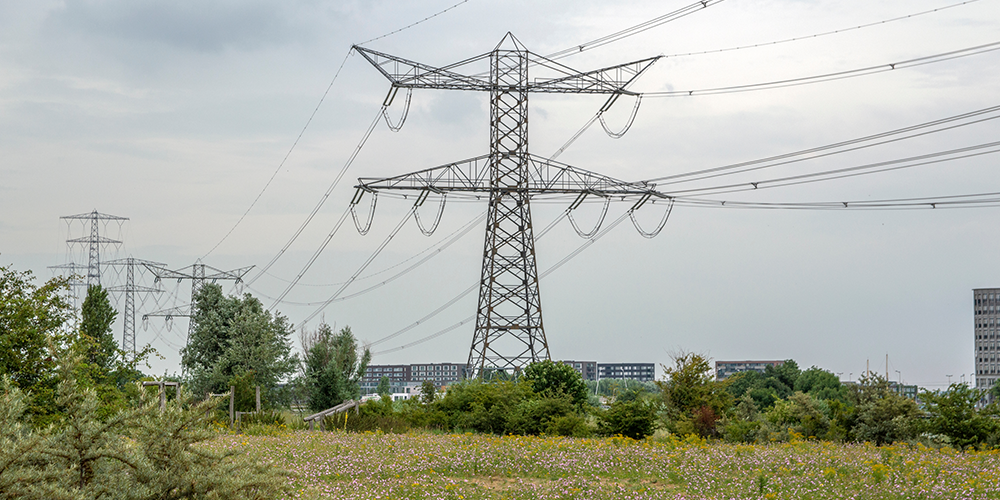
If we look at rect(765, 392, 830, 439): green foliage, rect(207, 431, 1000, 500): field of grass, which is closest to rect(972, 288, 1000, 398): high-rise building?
rect(765, 392, 830, 439): green foliage

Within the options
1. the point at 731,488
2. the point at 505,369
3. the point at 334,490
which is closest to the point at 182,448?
the point at 334,490

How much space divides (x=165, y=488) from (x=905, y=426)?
630 inches

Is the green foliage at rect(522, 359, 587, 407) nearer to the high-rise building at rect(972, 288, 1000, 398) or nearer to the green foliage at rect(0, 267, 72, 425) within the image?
the green foliage at rect(0, 267, 72, 425)

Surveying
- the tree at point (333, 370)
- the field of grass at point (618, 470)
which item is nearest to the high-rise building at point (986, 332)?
the tree at point (333, 370)

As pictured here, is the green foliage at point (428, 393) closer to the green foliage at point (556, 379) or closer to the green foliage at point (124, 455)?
the green foliage at point (556, 379)

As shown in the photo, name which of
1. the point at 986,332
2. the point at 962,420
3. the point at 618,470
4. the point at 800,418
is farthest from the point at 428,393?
the point at 986,332

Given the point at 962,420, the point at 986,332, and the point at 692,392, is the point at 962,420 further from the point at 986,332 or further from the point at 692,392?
the point at 986,332

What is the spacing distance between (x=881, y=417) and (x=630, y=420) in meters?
5.86

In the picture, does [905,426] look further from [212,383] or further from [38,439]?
[212,383]

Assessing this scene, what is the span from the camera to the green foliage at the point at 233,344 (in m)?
38.8

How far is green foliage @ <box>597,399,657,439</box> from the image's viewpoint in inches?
812

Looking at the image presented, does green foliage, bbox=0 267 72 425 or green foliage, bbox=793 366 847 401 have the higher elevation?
green foliage, bbox=0 267 72 425

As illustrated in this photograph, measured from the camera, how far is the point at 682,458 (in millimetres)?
14242

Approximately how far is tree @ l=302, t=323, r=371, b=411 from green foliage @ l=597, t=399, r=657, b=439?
17084 millimetres
